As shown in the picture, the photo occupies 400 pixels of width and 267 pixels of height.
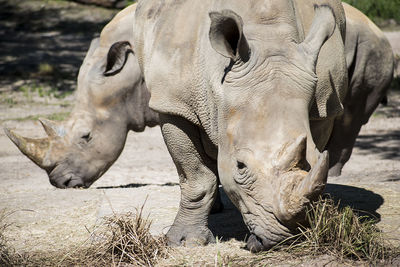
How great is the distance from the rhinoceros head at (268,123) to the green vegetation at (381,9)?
1158 cm

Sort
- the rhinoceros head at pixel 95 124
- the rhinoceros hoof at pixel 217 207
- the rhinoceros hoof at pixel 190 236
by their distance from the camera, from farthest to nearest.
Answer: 1. the rhinoceros head at pixel 95 124
2. the rhinoceros hoof at pixel 217 207
3. the rhinoceros hoof at pixel 190 236

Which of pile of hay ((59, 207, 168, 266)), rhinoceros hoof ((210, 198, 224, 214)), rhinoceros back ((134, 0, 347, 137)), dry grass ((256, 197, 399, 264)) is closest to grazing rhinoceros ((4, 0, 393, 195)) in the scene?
rhinoceros hoof ((210, 198, 224, 214))

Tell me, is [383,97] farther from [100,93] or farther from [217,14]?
[217,14]

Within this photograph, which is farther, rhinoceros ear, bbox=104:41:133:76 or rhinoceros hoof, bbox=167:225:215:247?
rhinoceros ear, bbox=104:41:133:76

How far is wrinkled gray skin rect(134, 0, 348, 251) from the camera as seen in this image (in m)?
3.75

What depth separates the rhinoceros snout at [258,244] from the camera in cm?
392

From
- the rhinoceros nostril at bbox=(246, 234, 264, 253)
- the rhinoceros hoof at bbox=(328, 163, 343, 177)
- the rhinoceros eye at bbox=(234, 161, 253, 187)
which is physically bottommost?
the rhinoceros hoof at bbox=(328, 163, 343, 177)

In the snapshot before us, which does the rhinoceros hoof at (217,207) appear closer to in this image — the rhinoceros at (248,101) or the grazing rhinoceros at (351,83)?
the rhinoceros at (248,101)

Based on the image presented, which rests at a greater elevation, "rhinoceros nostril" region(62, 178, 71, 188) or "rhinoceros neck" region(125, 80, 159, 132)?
"rhinoceros neck" region(125, 80, 159, 132)

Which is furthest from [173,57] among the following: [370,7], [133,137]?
[370,7]

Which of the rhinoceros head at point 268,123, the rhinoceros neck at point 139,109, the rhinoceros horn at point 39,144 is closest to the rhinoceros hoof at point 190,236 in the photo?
the rhinoceros head at point 268,123

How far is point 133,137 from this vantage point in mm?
10352

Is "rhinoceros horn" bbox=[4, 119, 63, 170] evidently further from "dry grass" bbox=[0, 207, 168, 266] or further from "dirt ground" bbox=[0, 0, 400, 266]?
"dry grass" bbox=[0, 207, 168, 266]

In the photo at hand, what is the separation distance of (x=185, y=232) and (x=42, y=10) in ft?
47.2
